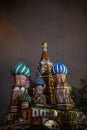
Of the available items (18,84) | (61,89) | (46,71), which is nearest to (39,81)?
(18,84)

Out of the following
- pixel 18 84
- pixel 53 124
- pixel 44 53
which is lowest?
pixel 53 124

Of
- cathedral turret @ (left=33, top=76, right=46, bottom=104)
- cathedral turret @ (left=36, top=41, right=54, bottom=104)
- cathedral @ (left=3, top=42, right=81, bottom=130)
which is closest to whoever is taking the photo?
cathedral @ (left=3, top=42, right=81, bottom=130)

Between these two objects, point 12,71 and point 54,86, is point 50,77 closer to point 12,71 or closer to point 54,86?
point 54,86

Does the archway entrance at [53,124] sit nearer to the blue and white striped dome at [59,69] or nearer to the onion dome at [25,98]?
the onion dome at [25,98]

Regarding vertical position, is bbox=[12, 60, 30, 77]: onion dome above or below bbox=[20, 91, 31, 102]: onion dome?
above

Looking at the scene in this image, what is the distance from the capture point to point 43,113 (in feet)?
77.7

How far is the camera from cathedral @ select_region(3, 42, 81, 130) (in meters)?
22.6

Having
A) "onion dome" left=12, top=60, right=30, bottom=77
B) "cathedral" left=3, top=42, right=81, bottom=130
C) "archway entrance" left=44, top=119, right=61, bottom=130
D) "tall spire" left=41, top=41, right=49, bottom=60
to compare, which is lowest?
"archway entrance" left=44, top=119, right=61, bottom=130

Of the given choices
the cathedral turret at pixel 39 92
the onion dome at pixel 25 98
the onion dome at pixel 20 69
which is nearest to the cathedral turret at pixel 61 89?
the cathedral turret at pixel 39 92

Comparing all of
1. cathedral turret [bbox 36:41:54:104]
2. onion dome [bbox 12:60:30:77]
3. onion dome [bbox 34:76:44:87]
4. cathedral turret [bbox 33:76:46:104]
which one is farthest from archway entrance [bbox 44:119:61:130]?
onion dome [bbox 12:60:30:77]

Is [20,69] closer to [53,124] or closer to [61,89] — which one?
[61,89]

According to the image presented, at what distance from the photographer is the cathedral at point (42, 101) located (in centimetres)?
2258

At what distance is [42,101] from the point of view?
25625 mm

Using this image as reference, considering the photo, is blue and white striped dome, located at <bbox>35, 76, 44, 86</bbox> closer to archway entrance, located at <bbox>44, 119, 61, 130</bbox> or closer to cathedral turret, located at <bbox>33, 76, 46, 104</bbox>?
cathedral turret, located at <bbox>33, 76, 46, 104</bbox>
